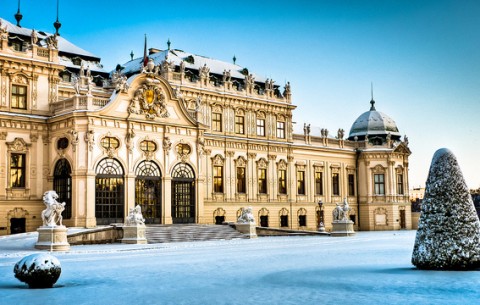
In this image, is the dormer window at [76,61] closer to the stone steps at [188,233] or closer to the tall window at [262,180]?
the stone steps at [188,233]

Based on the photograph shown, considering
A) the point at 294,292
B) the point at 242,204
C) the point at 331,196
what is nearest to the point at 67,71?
the point at 242,204

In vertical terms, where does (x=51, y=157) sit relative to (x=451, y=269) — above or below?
above

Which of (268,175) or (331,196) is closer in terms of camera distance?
(268,175)

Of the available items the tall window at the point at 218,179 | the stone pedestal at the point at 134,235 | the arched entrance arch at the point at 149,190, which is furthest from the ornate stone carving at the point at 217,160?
the stone pedestal at the point at 134,235

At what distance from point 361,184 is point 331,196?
4.01 meters

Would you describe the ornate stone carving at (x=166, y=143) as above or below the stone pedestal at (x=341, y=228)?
above

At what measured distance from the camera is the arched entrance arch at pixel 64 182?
3916 cm

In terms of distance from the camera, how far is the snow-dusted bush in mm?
14242

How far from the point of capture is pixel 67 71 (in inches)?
1731

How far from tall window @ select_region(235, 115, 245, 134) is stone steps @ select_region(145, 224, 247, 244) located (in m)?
11.7

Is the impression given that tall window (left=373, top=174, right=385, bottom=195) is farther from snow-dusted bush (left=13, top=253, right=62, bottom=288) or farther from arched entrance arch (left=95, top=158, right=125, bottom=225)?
snow-dusted bush (left=13, top=253, right=62, bottom=288)

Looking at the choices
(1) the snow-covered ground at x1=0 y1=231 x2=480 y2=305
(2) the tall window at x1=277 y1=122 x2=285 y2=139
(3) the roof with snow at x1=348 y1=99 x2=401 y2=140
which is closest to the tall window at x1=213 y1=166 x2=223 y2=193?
(2) the tall window at x1=277 y1=122 x2=285 y2=139

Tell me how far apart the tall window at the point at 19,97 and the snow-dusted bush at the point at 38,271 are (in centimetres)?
2736

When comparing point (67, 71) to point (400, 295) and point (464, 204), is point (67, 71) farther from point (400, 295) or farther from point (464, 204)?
point (400, 295)
